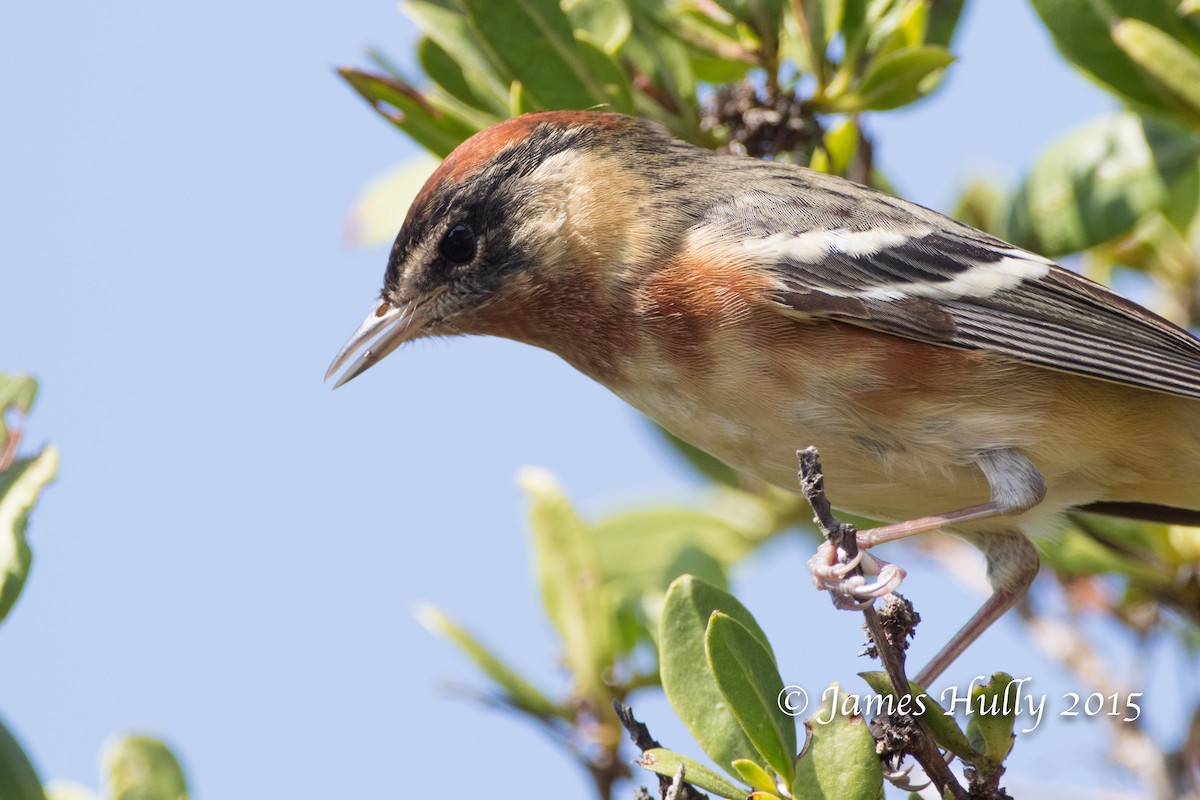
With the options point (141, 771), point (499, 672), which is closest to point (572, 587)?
point (499, 672)

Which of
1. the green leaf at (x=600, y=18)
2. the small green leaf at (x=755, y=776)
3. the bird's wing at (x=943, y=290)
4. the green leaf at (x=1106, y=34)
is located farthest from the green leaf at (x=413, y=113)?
the small green leaf at (x=755, y=776)

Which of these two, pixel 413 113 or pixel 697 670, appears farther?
pixel 413 113

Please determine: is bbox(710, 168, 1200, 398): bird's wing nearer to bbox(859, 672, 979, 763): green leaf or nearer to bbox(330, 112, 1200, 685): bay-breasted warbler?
bbox(330, 112, 1200, 685): bay-breasted warbler

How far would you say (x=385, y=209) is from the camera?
5.26 m

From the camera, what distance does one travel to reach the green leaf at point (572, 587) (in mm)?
4203

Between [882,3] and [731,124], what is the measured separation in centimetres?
60

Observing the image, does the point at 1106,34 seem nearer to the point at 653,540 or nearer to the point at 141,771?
the point at 653,540

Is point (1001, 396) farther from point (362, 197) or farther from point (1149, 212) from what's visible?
point (362, 197)

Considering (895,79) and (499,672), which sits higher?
(895,79)

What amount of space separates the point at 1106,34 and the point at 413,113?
85.3 inches

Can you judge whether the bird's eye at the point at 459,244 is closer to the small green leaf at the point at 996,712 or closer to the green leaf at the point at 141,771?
the green leaf at the point at 141,771

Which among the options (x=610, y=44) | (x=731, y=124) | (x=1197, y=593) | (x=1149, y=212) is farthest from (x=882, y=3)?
(x=1197, y=593)

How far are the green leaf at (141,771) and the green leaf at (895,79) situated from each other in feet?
9.06

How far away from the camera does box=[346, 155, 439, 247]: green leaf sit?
206 inches
